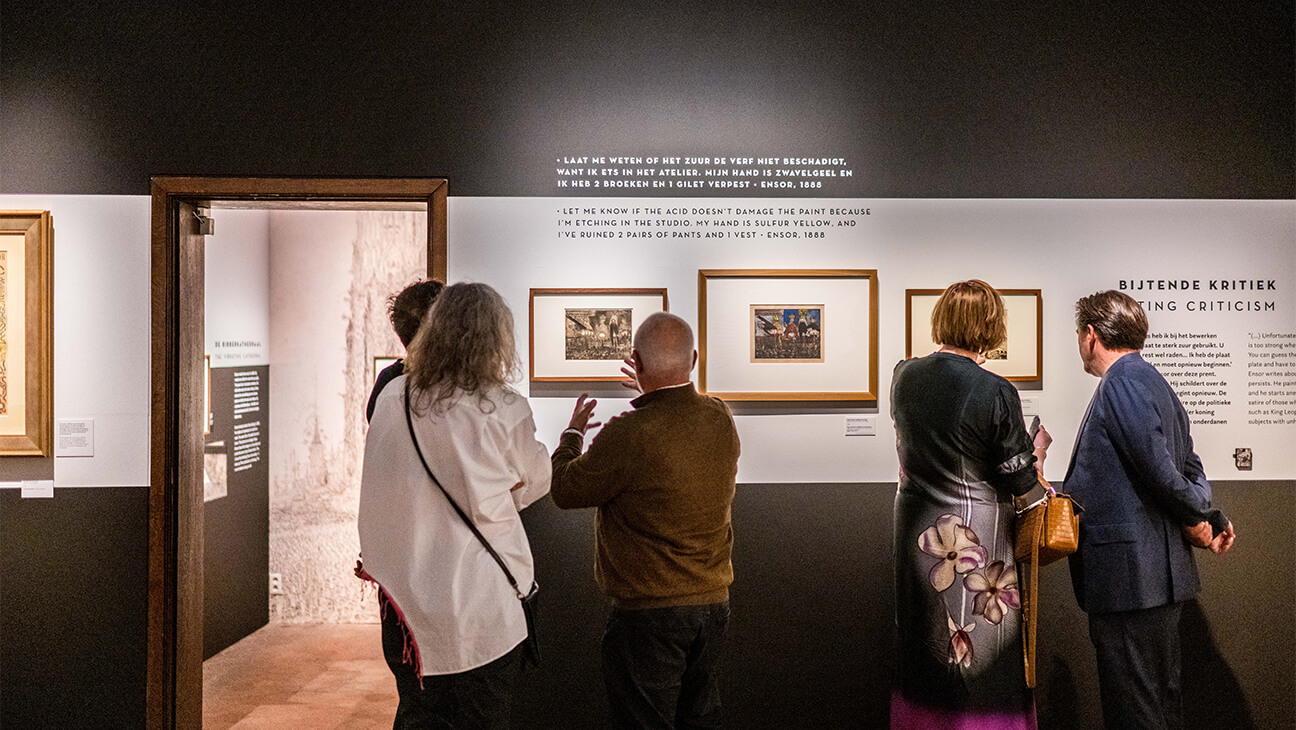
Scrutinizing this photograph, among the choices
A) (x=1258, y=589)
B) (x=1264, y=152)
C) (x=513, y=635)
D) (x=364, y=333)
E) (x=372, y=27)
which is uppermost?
(x=372, y=27)

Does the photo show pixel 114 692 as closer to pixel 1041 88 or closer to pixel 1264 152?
pixel 1041 88

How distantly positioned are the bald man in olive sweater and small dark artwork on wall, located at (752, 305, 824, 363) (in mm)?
836

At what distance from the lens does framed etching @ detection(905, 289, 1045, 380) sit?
3047 millimetres

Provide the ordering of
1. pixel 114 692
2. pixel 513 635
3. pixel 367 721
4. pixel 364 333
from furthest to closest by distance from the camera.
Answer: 1. pixel 364 333
2. pixel 367 721
3. pixel 114 692
4. pixel 513 635

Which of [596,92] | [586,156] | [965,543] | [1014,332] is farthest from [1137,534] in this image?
[596,92]

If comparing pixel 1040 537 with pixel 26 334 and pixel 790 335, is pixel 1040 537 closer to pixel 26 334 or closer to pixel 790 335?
pixel 790 335

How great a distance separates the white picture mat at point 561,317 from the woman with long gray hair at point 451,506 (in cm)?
97

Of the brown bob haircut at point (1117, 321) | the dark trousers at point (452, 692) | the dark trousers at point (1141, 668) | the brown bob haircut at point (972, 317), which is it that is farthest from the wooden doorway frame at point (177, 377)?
the dark trousers at point (1141, 668)

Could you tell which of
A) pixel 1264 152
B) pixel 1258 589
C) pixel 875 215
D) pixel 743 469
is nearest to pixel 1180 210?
pixel 1264 152

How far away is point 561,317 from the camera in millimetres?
3016

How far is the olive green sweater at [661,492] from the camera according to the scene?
83.8 inches

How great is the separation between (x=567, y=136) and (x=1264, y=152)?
8.64 ft

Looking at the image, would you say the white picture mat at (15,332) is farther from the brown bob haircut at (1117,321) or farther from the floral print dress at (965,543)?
the brown bob haircut at (1117,321)

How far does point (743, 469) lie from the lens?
3.05m
